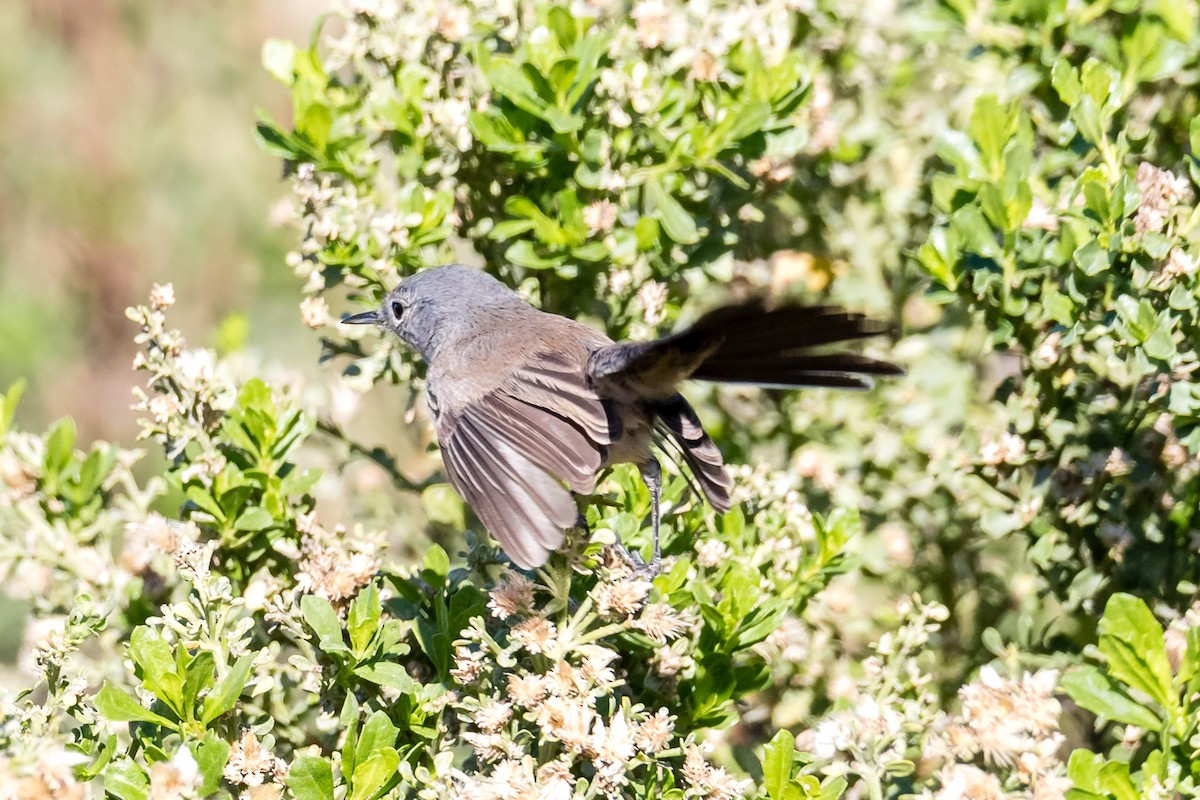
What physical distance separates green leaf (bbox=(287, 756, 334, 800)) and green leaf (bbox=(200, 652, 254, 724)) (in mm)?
172

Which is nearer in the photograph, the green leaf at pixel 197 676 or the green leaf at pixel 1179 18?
the green leaf at pixel 197 676

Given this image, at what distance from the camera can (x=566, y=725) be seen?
201 cm

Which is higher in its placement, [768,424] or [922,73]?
[922,73]

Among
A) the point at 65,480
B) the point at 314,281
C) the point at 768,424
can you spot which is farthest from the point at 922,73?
the point at 65,480

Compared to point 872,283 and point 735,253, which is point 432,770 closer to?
point 735,253

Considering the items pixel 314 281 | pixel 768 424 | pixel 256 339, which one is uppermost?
pixel 256 339

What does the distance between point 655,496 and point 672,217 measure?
658 millimetres

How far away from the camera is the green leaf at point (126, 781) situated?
2029mm

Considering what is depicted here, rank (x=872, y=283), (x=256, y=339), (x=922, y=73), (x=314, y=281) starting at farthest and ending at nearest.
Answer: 1. (x=256, y=339)
2. (x=922, y=73)
3. (x=872, y=283)
4. (x=314, y=281)

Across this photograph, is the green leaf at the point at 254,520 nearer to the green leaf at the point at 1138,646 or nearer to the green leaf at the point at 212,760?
the green leaf at the point at 212,760

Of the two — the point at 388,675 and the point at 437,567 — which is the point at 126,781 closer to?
the point at 388,675

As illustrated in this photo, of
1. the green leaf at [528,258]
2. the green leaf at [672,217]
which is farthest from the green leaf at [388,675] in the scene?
the green leaf at [672,217]

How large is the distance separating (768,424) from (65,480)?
6.56ft

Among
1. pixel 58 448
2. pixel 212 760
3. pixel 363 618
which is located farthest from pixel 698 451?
pixel 58 448
